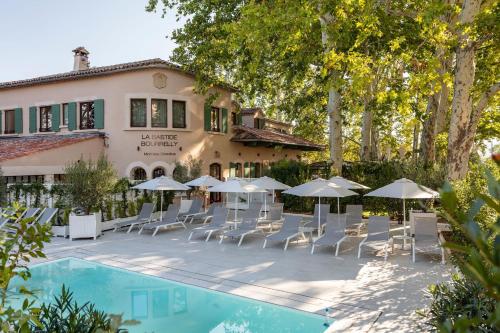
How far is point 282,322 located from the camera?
700 cm

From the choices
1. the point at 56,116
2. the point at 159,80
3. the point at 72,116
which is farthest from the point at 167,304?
the point at 56,116

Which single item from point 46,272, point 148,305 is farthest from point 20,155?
point 148,305

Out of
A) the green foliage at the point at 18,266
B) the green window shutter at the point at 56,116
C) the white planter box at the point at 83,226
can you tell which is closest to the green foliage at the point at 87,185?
the white planter box at the point at 83,226

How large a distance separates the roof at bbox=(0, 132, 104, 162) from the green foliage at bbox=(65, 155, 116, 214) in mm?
5782

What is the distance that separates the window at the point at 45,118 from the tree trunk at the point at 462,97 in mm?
21883

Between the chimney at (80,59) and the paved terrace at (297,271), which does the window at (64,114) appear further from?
the paved terrace at (297,271)

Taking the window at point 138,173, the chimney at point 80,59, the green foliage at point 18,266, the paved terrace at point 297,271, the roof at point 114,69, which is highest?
the chimney at point 80,59

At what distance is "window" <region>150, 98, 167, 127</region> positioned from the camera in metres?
21.6

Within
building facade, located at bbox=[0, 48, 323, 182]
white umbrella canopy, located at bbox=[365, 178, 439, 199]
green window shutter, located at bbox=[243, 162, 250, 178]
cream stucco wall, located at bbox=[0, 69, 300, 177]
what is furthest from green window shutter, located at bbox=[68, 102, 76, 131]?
white umbrella canopy, located at bbox=[365, 178, 439, 199]

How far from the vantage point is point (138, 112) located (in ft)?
70.7

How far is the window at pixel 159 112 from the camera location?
21.6 m

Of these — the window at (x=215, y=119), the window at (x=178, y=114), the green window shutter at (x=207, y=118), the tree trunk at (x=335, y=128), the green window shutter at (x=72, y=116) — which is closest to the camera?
the tree trunk at (x=335, y=128)

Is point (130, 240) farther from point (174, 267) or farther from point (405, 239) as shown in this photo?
point (405, 239)

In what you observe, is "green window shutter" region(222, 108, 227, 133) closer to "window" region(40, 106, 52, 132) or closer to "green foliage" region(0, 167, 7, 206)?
"window" region(40, 106, 52, 132)
